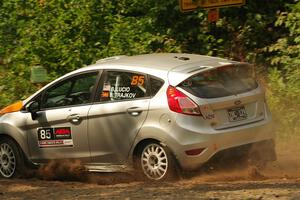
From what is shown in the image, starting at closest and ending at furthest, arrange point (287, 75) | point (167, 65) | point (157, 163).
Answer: point (157, 163)
point (167, 65)
point (287, 75)

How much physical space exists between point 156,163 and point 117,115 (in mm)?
822

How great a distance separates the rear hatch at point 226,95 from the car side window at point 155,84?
0.28 metres

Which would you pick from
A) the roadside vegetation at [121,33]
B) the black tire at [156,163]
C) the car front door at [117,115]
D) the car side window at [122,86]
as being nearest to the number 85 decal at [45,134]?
the car front door at [117,115]

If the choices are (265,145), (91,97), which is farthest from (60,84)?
(265,145)

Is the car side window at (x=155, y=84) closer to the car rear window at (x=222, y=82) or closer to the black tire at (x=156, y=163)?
the car rear window at (x=222, y=82)

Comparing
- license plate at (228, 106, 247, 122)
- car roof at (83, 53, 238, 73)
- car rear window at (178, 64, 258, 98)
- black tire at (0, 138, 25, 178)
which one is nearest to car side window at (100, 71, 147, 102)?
car roof at (83, 53, 238, 73)

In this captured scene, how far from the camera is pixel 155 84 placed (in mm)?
7809

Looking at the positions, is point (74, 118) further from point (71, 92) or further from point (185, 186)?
point (185, 186)

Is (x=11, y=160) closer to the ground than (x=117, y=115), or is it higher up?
closer to the ground

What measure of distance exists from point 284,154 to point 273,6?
4.29 m

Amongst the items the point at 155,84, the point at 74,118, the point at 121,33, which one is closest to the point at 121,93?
the point at 155,84

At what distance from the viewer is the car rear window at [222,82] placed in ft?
25.1

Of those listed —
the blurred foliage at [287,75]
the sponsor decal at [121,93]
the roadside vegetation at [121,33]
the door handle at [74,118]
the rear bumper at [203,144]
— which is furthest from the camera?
the roadside vegetation at [121,33]

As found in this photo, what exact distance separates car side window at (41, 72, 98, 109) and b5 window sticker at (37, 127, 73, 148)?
1.10 ft
